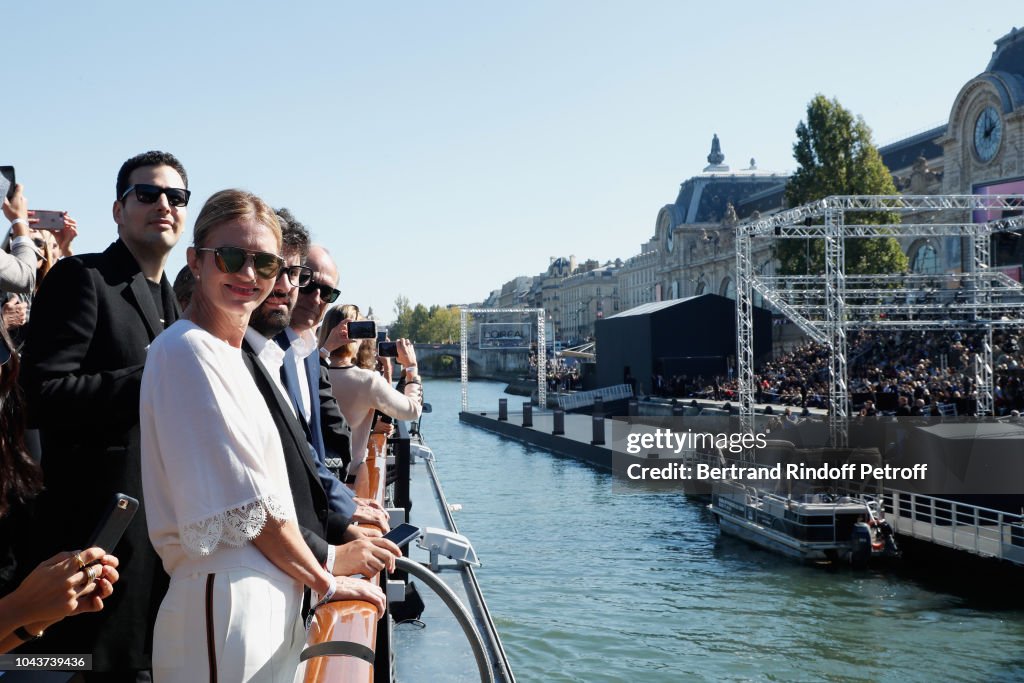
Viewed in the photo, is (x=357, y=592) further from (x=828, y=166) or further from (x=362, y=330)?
(x=828, y=166)

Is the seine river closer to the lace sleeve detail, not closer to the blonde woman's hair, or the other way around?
the blonde woman's hair

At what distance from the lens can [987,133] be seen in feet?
126

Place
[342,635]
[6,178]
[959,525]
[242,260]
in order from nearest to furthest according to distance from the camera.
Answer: [342,635] < [242,260] < [6,178] < [959,525]

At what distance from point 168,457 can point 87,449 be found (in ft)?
2.15

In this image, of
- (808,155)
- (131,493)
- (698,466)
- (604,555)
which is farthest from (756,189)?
Answer: (131,493)

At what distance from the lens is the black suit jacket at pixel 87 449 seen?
2.41 m

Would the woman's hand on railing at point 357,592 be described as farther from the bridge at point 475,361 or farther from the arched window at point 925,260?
the bridge at point 475,361

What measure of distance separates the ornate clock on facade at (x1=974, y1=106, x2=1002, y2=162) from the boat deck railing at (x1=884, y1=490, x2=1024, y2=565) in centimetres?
2175

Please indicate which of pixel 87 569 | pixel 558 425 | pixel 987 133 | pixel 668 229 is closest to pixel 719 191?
pixel 668 229

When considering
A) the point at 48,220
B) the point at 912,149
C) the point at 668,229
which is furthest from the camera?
the point at 668,229

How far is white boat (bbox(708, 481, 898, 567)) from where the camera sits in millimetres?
17906

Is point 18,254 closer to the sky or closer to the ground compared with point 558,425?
closer to the sky

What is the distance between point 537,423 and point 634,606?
28438 millimetres

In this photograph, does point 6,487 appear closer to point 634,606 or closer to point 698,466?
point 634,606
